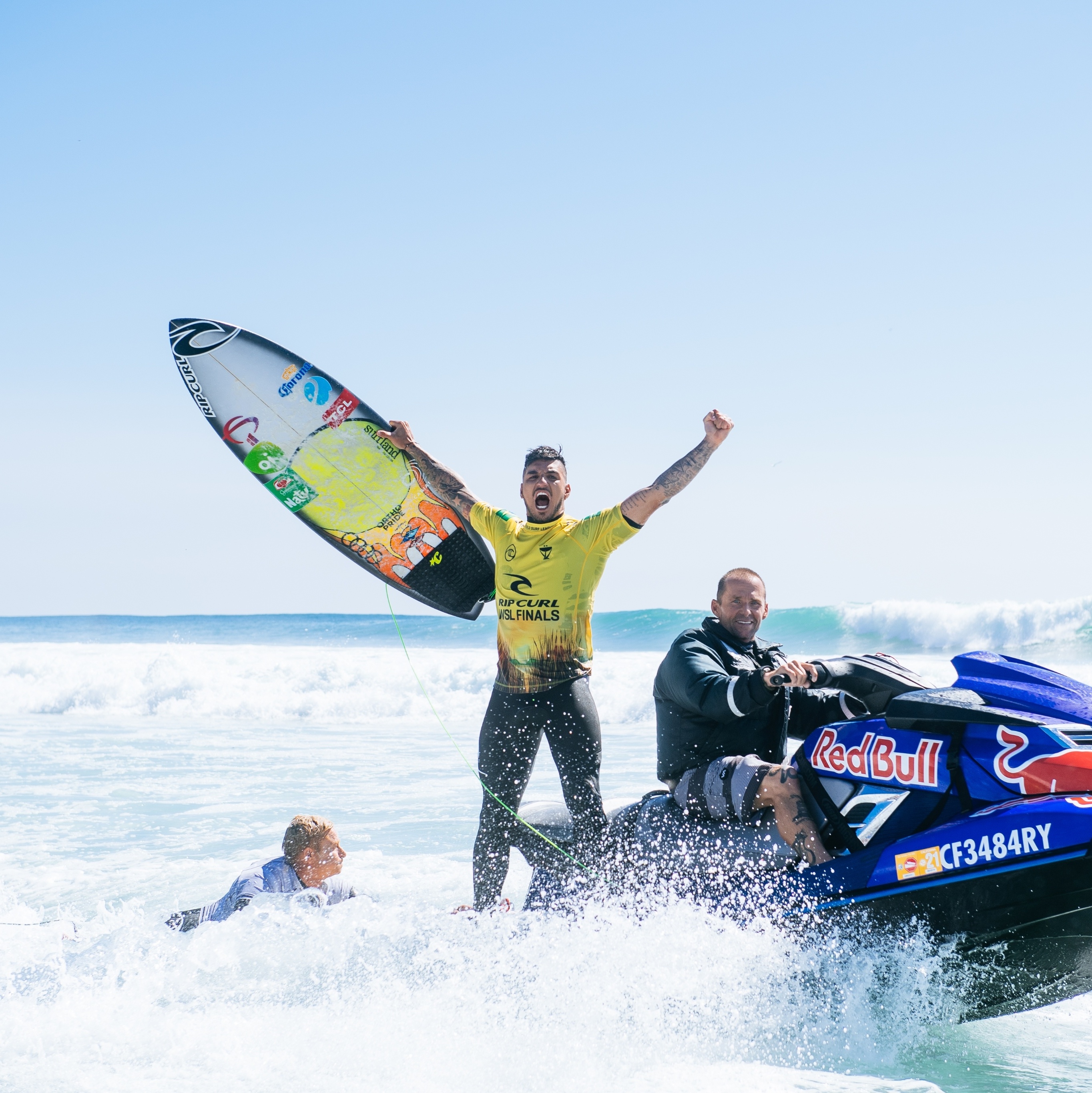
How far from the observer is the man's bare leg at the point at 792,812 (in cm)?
310

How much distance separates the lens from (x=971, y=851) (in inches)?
106

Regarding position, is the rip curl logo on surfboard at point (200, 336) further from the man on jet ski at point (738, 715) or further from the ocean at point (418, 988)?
the man on jet ski at point (738, 715)

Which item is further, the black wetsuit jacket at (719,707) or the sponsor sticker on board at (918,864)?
the black wetsuit jacket at (719,707)

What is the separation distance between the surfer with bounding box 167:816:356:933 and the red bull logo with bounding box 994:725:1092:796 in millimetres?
2691

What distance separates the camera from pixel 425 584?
5246mm

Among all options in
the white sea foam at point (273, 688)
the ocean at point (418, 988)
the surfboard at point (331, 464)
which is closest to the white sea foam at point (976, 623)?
the white sea foam at point (273, 688)

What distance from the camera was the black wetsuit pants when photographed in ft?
12.5

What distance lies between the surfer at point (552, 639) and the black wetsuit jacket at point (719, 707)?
399 mm

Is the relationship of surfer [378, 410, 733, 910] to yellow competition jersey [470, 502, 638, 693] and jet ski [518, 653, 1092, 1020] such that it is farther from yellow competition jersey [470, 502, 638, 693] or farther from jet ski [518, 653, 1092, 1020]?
jet ski [518, 653, 1092, 1020]

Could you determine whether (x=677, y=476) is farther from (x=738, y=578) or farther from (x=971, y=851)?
(x=971, y=851)

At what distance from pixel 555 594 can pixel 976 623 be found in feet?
72.8

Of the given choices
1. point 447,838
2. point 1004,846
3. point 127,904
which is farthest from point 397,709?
point 1004,846

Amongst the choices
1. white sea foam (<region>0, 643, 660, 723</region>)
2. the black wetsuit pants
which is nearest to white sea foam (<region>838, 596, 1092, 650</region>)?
white sea foam (<region>0, 643, 660, 723</region>)

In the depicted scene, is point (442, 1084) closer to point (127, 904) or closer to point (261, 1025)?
point (261, 1025)
